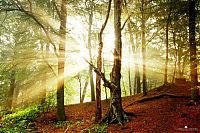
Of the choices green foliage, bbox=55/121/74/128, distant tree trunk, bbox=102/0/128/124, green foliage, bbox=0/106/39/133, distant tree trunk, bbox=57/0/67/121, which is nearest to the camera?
distant tree trunk, bbox=102/0/128/124

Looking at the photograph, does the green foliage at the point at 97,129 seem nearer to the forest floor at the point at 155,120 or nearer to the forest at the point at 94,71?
the forest at the point at 94,71

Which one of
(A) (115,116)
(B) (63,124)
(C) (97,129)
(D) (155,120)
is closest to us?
(C) (97,129)

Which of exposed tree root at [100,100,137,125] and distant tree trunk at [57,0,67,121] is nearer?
exposed tree root at [100,100,137,125]

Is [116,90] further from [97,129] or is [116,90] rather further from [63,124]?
[63,124]

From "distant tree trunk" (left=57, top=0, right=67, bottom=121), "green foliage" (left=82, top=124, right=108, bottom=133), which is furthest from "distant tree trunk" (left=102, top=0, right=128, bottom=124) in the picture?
"distant tree trunk" (left=57, top=0, right=67, bottom=121)

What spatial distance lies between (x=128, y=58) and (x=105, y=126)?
62.3ft

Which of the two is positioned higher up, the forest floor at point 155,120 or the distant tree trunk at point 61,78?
the distant tree trunk at point 61,78

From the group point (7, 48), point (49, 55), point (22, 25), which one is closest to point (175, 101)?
point (49, 55)

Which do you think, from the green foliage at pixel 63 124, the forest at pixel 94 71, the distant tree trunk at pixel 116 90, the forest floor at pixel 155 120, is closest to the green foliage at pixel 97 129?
the forest at pixel 94 71

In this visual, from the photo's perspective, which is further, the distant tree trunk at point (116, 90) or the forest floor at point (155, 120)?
the distant tree trunk at point (116, 90)

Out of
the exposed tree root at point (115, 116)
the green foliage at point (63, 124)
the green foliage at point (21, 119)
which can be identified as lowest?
the green foliage at point (63, 124)

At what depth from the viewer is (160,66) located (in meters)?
35.5

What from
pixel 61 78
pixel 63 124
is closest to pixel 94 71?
pixel 61 78

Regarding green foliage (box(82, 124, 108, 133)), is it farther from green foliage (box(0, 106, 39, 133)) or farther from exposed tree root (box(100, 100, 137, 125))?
green foliage (box(0, 106, 39, 133))
